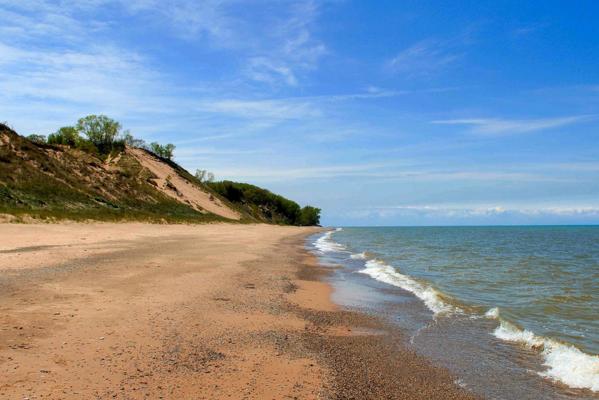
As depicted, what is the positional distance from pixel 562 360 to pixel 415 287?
28.5 feet

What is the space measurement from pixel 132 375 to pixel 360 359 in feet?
12.1

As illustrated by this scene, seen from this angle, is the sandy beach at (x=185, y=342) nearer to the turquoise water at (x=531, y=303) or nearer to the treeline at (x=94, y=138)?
the turquoise water at (x=531, y=303)

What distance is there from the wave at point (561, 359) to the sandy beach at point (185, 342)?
207 centimetres

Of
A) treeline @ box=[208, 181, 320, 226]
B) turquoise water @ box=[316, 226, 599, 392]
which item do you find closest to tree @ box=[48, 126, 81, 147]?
treeline @ box=[208, 181, 320, 226]

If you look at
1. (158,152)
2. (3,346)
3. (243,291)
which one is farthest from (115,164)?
(3,346)

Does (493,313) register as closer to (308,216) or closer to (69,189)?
(69,189)

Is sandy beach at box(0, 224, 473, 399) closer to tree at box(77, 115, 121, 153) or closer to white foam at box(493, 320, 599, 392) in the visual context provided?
white foam at box(493, 320, 599, 392)

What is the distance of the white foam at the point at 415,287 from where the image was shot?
1291 cm

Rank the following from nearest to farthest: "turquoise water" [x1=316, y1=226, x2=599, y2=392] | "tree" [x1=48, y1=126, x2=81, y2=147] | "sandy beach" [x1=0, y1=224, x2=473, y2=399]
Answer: "sandy beach" [x1=0, y1=224, x2=473, y2=399], "turquoise water" [x1=316, y1=226, x2=599, y2=392], "tree" [x1=48, y1=126, x2=81, y2=147]

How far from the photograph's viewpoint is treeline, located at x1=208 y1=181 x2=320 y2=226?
11800 cm

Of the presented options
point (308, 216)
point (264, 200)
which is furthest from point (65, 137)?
point (308, 216)

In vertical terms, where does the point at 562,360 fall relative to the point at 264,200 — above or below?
below

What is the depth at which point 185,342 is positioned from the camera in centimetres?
762

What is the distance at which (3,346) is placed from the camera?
259 inches
